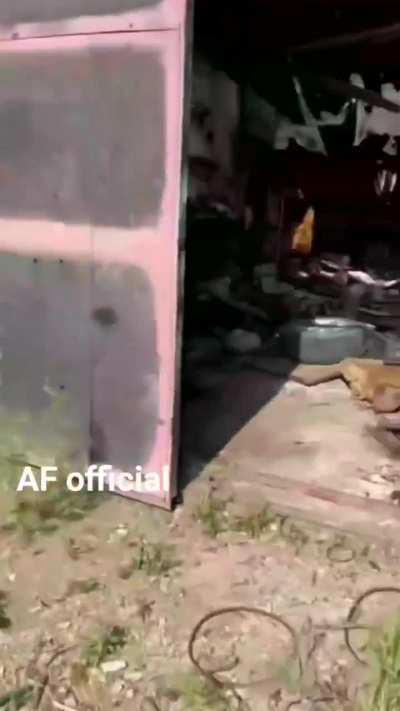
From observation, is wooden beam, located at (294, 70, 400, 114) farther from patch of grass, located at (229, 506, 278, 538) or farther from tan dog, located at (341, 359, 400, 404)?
patch of grass, located at (229, 506, 278, 538)

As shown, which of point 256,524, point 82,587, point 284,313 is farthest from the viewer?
point 284,313

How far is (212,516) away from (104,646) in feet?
2.97

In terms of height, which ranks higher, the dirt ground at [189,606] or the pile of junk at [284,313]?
the pile of junk at [284,313]

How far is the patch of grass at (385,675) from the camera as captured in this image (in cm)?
210

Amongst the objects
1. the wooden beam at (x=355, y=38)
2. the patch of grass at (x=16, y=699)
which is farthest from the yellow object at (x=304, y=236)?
the patch of grass at (x=16, y=699)

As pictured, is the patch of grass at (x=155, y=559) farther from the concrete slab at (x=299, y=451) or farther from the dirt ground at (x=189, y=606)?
the concrete slab at (x=299, y=451)

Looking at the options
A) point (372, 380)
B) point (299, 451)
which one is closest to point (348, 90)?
point (372, 380)

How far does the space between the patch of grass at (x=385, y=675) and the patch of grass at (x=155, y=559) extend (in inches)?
31.7

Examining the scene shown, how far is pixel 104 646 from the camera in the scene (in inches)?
93.7

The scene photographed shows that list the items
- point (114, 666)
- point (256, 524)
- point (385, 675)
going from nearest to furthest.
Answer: point (385, 675)
point (114, 666)
point (256, 524)

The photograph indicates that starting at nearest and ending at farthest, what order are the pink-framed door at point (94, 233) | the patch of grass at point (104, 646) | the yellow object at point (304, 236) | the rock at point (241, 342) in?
A: 1. the patch of grass at point (104, 646)
2. the pink-framed door at point (94, 233)
3. the rock at point (241, 342)
4. the yellow object at point (304, 236)

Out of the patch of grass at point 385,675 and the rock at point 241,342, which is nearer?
the patch of grass at point 385,675

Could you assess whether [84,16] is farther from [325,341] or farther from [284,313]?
[284,313]

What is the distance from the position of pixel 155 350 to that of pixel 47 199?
0.76 meters
